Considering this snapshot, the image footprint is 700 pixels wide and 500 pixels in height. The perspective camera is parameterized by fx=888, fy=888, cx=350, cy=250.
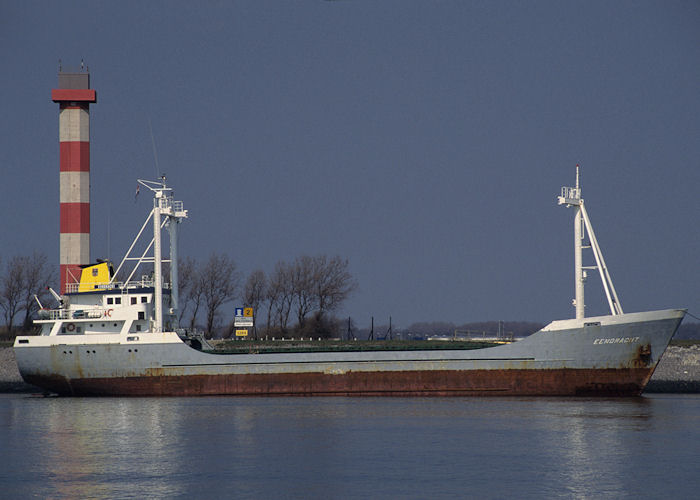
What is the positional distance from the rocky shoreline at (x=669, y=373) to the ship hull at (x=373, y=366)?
29.2ft

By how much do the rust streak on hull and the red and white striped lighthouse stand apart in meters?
12.7

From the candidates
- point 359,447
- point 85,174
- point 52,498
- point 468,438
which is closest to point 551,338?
point 468,438

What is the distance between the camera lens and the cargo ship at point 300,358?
3647 centimetres

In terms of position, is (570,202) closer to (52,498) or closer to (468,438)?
(468,438)

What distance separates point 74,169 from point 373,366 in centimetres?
2498

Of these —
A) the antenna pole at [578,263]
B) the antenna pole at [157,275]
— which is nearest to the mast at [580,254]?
the antenna pole at [578,263]

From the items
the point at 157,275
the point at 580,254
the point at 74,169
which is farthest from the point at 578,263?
the point at 74,169

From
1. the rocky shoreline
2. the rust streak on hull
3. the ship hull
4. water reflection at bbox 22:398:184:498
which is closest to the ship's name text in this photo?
the ship hull

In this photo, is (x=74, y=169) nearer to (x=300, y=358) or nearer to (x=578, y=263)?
(x=300, y=358)

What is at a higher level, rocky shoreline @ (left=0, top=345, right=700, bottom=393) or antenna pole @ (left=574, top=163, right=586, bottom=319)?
antenna pole @ (left=574, top=163, right=586, bottom=319)

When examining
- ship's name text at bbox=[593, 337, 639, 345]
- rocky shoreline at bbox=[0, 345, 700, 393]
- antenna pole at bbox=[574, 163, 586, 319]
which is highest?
antenna pole at bbox=[574, 163, 586, 319]

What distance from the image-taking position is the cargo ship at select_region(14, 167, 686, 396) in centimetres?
3647

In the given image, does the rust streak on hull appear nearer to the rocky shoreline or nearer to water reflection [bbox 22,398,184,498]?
water reflection [bbox 22,398,184,498]

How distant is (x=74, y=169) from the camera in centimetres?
5300
